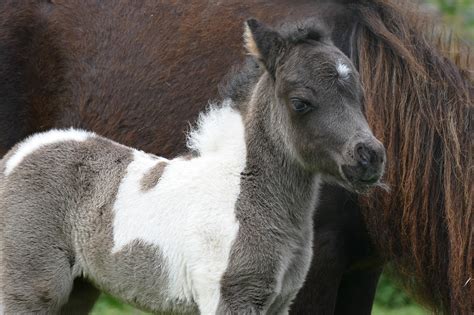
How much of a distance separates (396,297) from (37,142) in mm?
4935

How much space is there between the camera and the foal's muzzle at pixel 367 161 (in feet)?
13.1

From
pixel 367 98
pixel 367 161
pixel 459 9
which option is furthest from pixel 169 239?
pixel 459 9

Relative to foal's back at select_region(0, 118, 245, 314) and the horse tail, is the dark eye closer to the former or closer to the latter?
foal's back at select_region(0, 118, 245, 314)

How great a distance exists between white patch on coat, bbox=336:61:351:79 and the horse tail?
7.56 feet

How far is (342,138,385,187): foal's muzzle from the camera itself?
158 inches

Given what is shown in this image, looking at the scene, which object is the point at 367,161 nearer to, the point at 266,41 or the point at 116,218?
the point at 266,41

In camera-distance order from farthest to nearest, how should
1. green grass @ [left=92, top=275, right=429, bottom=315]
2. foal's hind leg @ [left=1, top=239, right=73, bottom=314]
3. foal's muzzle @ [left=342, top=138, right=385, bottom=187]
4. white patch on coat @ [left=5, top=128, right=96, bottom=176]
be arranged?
green grass @ [left=92, top=275, right=429, bottom=315] → white patch on coat @ [left=5, top=128, right=96, bottom=176] → foal's hind leg @ [left=1, top=239, right=73, bottom=314] → foal's muzzle @ [left=342, top=138, right=385, bottom=187]

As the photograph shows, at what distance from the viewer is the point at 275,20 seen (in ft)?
17.8

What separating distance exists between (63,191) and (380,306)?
487 centimetres

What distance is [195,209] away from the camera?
4293 millimetres

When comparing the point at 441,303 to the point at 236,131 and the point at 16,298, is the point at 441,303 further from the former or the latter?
the point at 16,298

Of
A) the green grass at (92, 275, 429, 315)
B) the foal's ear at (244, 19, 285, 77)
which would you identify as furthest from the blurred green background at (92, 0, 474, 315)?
the foal's ear at (244, 19, 285, 77)

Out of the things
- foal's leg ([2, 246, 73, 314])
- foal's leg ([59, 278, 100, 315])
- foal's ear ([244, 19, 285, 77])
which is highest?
foal's ear ([244, 19, 285, 77])

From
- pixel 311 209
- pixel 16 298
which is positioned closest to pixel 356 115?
pixel 311 209
